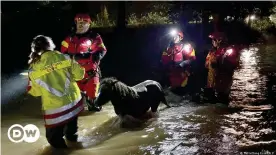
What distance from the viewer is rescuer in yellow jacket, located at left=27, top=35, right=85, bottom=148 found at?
16.5 feet

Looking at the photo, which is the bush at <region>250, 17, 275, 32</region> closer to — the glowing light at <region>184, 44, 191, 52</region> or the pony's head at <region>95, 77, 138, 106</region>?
the glowing light at <region>184, 44, 191, 52</region>

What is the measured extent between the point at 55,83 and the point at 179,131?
2171mm

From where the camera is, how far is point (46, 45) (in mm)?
5059

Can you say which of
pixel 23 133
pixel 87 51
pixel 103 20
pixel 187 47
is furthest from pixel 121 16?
pixel 23 133

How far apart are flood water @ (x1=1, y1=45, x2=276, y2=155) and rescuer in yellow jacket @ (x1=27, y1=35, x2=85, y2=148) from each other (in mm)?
516

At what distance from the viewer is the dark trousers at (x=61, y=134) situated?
524 cm

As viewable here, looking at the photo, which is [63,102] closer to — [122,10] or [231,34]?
[122,10]

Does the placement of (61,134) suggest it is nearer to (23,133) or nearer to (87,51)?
(23,133)

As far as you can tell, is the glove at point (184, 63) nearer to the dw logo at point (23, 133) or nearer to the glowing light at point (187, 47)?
the glowing light at point (187, 47)

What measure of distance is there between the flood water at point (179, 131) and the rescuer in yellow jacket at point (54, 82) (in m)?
0.52

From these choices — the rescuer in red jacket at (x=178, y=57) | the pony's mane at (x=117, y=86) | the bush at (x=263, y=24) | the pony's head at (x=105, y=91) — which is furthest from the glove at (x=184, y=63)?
the bush at (x=263, y=24)

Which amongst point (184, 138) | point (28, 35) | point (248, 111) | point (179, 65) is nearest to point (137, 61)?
point (28, 35)

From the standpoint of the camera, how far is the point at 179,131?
5.95 meters

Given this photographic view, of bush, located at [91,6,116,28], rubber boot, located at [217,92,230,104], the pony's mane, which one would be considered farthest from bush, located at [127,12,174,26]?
the pony's mane
